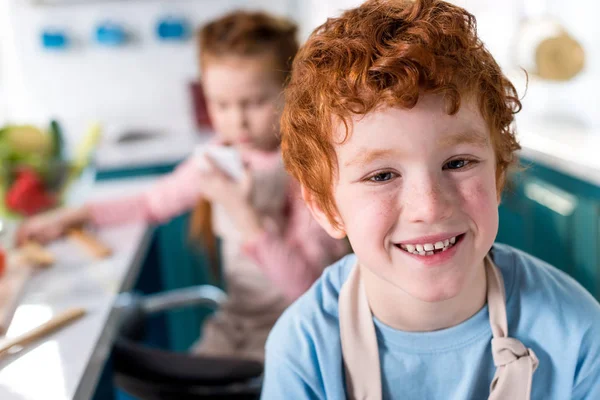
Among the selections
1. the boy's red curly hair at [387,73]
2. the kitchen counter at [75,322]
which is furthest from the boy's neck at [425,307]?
the kitchen counter at [75,322]

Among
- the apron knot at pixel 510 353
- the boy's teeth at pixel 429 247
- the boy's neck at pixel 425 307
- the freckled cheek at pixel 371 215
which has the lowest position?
the apron knot at pixel 510 353

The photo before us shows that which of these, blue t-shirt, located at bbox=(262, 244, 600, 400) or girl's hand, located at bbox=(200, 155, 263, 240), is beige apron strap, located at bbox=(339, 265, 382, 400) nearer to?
blue t-shirt, located at bbox=(262, 244, 600, 400)

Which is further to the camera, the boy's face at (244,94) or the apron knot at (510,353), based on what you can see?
the boy's face at (244,94)

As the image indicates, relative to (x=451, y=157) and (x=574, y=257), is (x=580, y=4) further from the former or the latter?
(x=451, y=157)

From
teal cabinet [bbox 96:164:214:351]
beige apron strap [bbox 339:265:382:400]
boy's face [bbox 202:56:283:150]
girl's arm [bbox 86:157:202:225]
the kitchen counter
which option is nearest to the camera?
beige apron strap [bbox 339:265:382:400]

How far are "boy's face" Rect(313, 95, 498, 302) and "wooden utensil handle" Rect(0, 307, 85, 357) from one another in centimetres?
56

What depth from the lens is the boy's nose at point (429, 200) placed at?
0.68 metres

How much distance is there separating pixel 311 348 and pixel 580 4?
1216 millimetres

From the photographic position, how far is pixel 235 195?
1390 mm

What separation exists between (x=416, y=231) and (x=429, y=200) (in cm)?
4

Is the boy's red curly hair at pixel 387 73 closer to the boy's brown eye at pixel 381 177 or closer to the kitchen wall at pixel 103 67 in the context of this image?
the boy's brown eye at pixel 381 177

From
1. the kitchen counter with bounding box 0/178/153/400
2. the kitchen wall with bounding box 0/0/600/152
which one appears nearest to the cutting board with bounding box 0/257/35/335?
the kitchen counter with bounding box 0/178/153/400

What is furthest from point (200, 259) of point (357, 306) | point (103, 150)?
point (357, 306)

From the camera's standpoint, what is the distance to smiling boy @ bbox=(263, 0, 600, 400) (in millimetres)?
697
